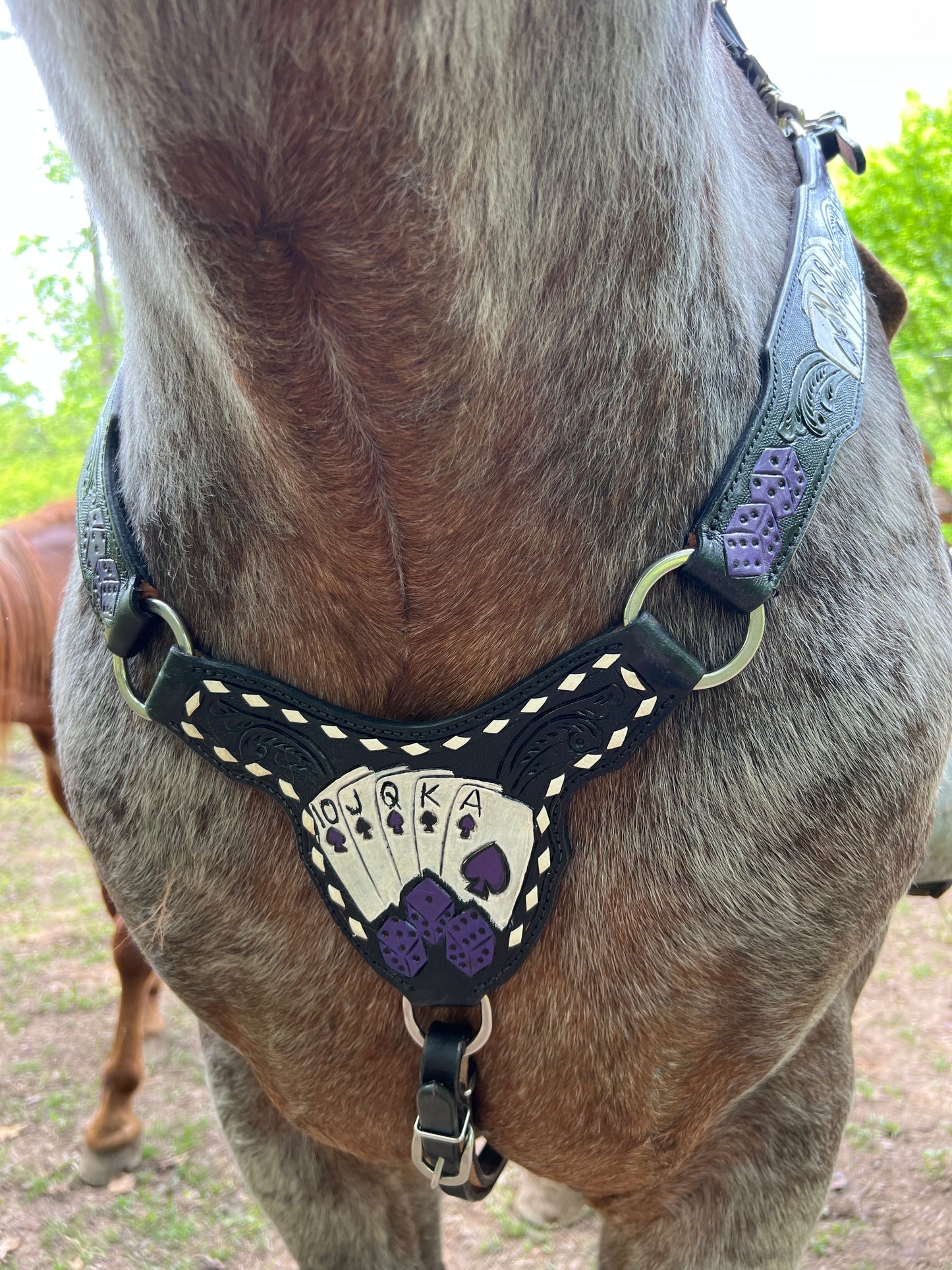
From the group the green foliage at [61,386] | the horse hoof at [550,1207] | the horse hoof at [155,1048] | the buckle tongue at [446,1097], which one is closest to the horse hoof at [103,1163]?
the horse hoof at [155,1048]

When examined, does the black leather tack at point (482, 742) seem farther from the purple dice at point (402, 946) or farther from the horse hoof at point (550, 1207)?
the horse hoof at point (550, 1207)

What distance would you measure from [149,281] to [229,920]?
654mm

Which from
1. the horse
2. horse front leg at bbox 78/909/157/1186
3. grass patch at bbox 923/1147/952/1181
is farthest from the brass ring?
grass patch at bbox 923/1147/952/1181

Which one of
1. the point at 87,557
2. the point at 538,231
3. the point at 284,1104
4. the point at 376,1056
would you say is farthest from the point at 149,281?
the point at 284,1104

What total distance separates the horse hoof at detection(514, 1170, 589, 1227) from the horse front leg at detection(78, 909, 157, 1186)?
4.04 feet

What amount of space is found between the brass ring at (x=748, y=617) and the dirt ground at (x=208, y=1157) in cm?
206

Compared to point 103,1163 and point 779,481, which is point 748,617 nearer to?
point 779,481

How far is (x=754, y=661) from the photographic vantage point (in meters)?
1.04

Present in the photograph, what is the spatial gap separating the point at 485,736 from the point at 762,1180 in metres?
0.76

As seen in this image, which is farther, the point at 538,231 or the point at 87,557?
the point at 87,557

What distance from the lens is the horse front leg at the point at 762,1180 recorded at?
133 cm

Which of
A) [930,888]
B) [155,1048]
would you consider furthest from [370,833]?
[155,1048]

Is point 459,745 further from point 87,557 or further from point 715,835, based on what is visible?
point 87,557

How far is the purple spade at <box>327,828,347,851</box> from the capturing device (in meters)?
1.04
